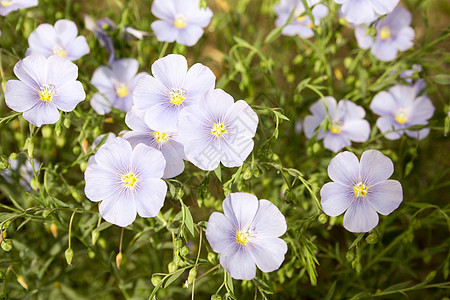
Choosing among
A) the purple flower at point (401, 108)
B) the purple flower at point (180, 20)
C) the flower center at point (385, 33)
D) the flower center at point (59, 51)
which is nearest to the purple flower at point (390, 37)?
the flower center at point (385, 33)

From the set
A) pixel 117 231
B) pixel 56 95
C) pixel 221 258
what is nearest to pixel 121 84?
pixel 56 95

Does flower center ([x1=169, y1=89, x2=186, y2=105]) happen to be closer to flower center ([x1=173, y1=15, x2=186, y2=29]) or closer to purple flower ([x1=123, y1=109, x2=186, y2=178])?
purple flower ([x1=123, y1=109, x2=186, y2=178])

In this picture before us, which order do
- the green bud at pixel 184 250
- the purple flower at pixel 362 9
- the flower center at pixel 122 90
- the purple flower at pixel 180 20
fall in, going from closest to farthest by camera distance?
the green bud at pixel 184 250 < the purple flower at pixel 362 9 < the purple flower at pixel 180 20 < the flower center at pixel 122 90

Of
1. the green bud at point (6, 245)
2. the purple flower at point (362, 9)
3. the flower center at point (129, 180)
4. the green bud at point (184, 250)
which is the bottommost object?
the green bud at point (6, 245)

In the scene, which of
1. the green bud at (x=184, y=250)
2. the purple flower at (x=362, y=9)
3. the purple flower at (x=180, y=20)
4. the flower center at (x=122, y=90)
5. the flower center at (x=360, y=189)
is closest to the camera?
the green bud at (x=184, y=250)

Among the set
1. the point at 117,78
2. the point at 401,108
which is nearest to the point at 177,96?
the point at 117,78

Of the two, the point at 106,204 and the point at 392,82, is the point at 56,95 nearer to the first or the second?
the point at 106,204

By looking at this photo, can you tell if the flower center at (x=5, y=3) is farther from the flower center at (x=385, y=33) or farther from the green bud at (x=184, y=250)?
the flower center at (x=385, y=33)
